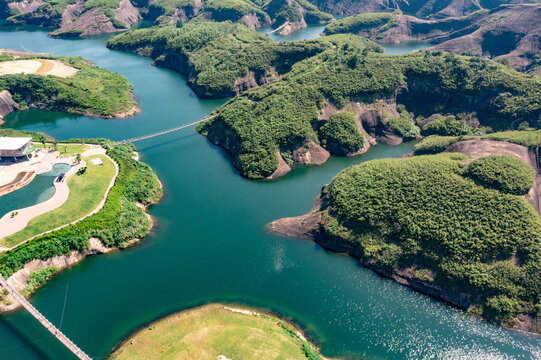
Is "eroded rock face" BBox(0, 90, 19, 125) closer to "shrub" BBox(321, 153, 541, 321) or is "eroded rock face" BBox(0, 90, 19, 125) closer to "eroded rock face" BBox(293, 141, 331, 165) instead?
"eroded rock face" BBox(293, 141, 331, 165)

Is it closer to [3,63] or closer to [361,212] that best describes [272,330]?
[361,212]

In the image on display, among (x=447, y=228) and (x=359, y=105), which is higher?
(x=359, y=105)

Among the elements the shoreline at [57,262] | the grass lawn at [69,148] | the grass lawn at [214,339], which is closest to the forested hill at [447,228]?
the grass lawn at [214,339]

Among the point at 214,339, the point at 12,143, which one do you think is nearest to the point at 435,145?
the point at 214,339

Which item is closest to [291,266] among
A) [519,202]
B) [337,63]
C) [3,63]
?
[519,202]

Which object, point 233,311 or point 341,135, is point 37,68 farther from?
point 233,311

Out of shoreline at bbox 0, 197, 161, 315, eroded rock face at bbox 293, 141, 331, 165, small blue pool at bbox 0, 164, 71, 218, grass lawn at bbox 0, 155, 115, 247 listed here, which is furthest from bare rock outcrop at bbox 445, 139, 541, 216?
small blue pool at bbox 0, 164, 71, 218
